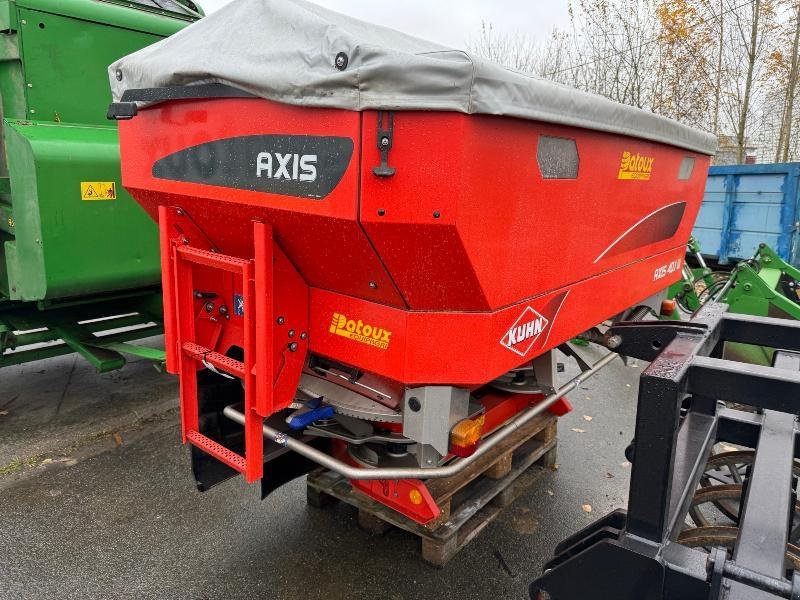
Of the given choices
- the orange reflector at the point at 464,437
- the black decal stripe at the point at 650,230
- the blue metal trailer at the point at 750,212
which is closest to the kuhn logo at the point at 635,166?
the black decal stripe at the point at 650,230

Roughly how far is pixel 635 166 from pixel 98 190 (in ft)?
10.4

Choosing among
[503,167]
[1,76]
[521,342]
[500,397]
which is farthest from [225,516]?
[1,76]

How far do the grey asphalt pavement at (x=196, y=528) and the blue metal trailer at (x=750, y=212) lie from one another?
18.9 ft

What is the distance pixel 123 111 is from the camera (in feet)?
7.72

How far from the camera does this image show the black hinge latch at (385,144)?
1.60 metres

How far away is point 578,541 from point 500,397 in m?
1.28

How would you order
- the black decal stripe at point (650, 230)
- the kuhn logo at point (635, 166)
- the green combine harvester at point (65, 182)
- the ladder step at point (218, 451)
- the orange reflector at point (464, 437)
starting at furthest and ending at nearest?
1. the green combine harvester at point (65, 182)
2. the black decal stripe at point (650, 230)
3. the kuhn logo at point (635, 166)
4. the ladder step at point (218, 451)
5. the orange reflector at point (464, 437)

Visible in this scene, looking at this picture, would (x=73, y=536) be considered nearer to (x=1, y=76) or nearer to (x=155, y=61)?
(x=155, y=61)

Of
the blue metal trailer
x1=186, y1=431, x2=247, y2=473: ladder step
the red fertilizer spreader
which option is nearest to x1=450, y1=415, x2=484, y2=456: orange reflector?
the red fertilizer spreader

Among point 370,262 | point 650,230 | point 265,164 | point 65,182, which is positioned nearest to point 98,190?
point 65,182

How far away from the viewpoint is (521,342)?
215 centimetres

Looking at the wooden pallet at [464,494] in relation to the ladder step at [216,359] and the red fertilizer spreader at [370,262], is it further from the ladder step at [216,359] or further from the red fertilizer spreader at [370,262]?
the ladder step at [216,359]

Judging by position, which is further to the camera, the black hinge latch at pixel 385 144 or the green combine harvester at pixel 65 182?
the green combine harvester at pixel 65 182

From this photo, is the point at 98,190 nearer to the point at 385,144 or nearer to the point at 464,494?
the point at 385,144
